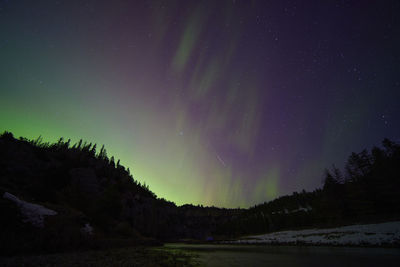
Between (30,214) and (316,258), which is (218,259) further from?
(30,214)

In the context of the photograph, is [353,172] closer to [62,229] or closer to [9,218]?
[62,229]

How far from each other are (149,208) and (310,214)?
429 ft

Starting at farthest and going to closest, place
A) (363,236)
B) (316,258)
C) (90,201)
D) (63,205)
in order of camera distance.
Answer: (90,201), (63,205), (363,236), (316,258)

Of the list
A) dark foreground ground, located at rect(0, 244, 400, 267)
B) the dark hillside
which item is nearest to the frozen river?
dark foreground ground, located at rect(0, 244, 400, 267)

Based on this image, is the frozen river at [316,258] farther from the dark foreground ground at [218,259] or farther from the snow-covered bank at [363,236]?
the snow-covered bank at [363,236]

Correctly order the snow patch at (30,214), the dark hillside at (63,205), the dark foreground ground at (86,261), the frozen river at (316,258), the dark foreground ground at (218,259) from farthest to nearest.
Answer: the snow patch at (30,214), the dark hillside at (63,205), the frozen river at (316,258), the dark foreground ground at (218,259), the dark foreground ground at (86,261)

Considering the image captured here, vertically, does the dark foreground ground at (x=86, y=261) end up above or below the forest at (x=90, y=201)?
below

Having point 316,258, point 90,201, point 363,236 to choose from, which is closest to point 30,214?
point 316,258

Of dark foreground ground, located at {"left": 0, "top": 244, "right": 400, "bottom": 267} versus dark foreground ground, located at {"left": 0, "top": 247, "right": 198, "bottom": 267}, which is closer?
dark foreground ground, located at {"left": 0, "top": 247, "right": 198, "bottom": 267}

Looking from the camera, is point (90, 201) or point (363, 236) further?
point (90, 201)

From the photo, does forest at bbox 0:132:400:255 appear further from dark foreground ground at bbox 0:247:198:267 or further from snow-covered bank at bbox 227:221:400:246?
snow-covered bank at bbox 227:221:400:246

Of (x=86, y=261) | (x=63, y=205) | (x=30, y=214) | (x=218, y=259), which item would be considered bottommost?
(x=218, y=259)

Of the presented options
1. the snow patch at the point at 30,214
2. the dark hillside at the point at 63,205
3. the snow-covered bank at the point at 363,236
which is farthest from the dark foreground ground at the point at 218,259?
the snow-covered bank at the point at 363,236

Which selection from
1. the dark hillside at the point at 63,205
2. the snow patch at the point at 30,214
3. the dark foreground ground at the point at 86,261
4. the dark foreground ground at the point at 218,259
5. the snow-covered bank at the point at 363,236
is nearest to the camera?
the dark foreground ground at the point at 86,261
